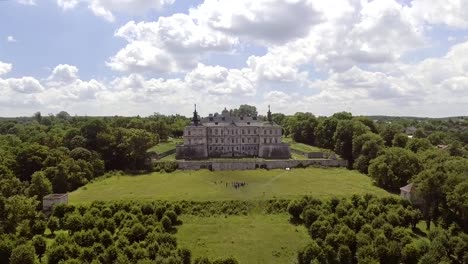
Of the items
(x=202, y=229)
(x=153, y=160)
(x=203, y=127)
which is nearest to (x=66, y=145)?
(x=153, y=160)

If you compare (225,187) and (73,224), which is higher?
(225,187)

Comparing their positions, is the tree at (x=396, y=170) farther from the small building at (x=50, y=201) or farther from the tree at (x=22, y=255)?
the tree at (x=22, y=255)

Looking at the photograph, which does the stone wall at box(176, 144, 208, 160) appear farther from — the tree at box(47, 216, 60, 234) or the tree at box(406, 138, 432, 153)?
the tree at box(47, 216, 60, 234)

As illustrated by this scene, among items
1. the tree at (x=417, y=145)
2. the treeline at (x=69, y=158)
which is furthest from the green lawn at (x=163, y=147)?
the tree at (x=417, y=145)

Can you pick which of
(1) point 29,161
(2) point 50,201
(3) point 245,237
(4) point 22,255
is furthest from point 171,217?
(1) point 29,161

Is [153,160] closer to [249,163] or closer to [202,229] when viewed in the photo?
[249,163]

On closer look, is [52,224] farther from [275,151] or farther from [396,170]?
[275,151]
